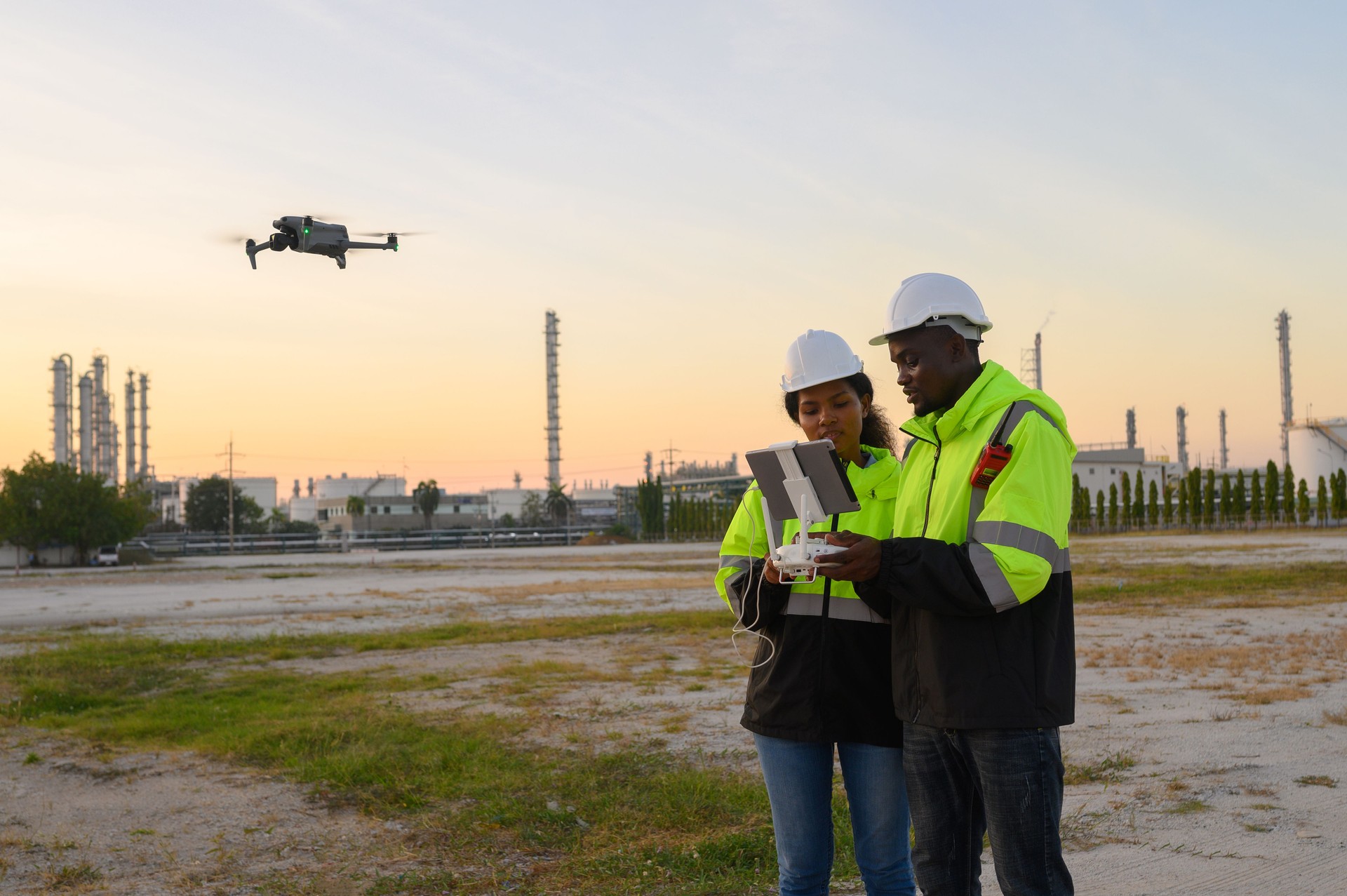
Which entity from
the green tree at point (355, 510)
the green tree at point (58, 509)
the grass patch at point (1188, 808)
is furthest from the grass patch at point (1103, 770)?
the green tree at point (355, 510)

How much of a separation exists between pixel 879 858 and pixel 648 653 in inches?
419

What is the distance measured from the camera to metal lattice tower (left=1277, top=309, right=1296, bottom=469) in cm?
8131

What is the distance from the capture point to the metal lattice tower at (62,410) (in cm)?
8081

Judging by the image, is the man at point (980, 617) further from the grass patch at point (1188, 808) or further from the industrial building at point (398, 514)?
the industrial building at point (398, 514)

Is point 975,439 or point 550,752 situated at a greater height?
point 975,439

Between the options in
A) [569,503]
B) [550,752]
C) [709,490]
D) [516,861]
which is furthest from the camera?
[709,490]

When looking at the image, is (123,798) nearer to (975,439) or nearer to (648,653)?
(975,439)

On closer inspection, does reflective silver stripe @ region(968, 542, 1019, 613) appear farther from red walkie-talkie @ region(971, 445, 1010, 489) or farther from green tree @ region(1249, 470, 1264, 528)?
green tree @ region(1249, 470, 1264, 528)

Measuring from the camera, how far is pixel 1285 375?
8275 centimetres

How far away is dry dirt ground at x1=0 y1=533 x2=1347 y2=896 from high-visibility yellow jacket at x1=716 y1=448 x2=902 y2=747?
206cm

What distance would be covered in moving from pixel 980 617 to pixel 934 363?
0.66 metres

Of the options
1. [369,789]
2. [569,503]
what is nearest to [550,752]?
[369,789]

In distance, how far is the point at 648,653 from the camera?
1348 cm

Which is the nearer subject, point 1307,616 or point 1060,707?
point 1060,707
